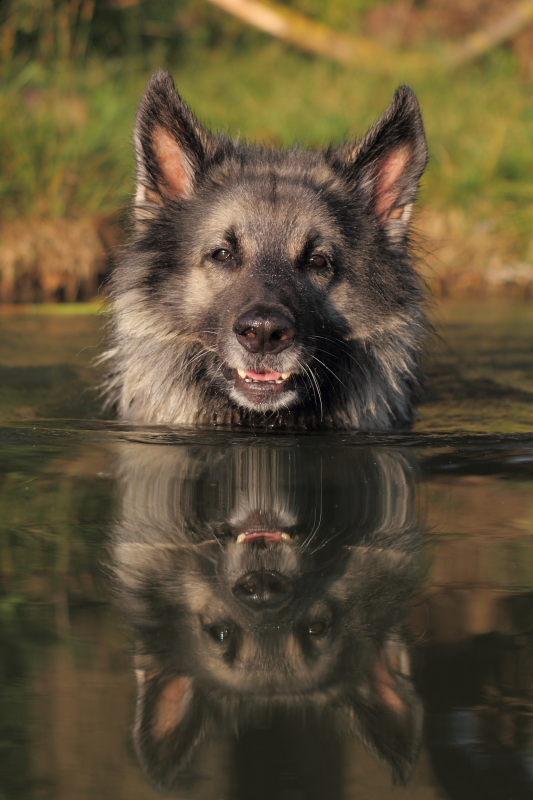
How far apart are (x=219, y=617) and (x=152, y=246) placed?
10.8 feet

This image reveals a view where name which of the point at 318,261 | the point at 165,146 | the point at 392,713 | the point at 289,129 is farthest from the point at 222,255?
the point at 289,129

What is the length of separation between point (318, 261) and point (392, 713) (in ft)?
11.2

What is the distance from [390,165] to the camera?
18.5 ft

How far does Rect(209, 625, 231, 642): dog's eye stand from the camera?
2359mm

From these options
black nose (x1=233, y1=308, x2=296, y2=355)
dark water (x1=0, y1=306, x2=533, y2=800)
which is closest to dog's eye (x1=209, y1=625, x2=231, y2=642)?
dark water (x1=0, y1=306, x2=533, y2=800)

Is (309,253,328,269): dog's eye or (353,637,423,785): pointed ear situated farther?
(309,253,328,269): dog's eye

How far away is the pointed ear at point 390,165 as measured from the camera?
5461 millimetres

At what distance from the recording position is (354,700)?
2096 mm

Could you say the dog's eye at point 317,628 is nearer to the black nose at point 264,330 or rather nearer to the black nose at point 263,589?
the black nose at point 263,589

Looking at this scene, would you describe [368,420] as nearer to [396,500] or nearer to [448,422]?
[448,422]

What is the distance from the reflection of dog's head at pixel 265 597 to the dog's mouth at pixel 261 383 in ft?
2.56

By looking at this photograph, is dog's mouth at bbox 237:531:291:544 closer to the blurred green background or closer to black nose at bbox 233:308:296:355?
black nose at bbox 233:308:296:355

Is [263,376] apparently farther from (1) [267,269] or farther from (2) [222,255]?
(2) [222,255]

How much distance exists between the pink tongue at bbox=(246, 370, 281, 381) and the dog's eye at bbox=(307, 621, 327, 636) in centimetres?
250
